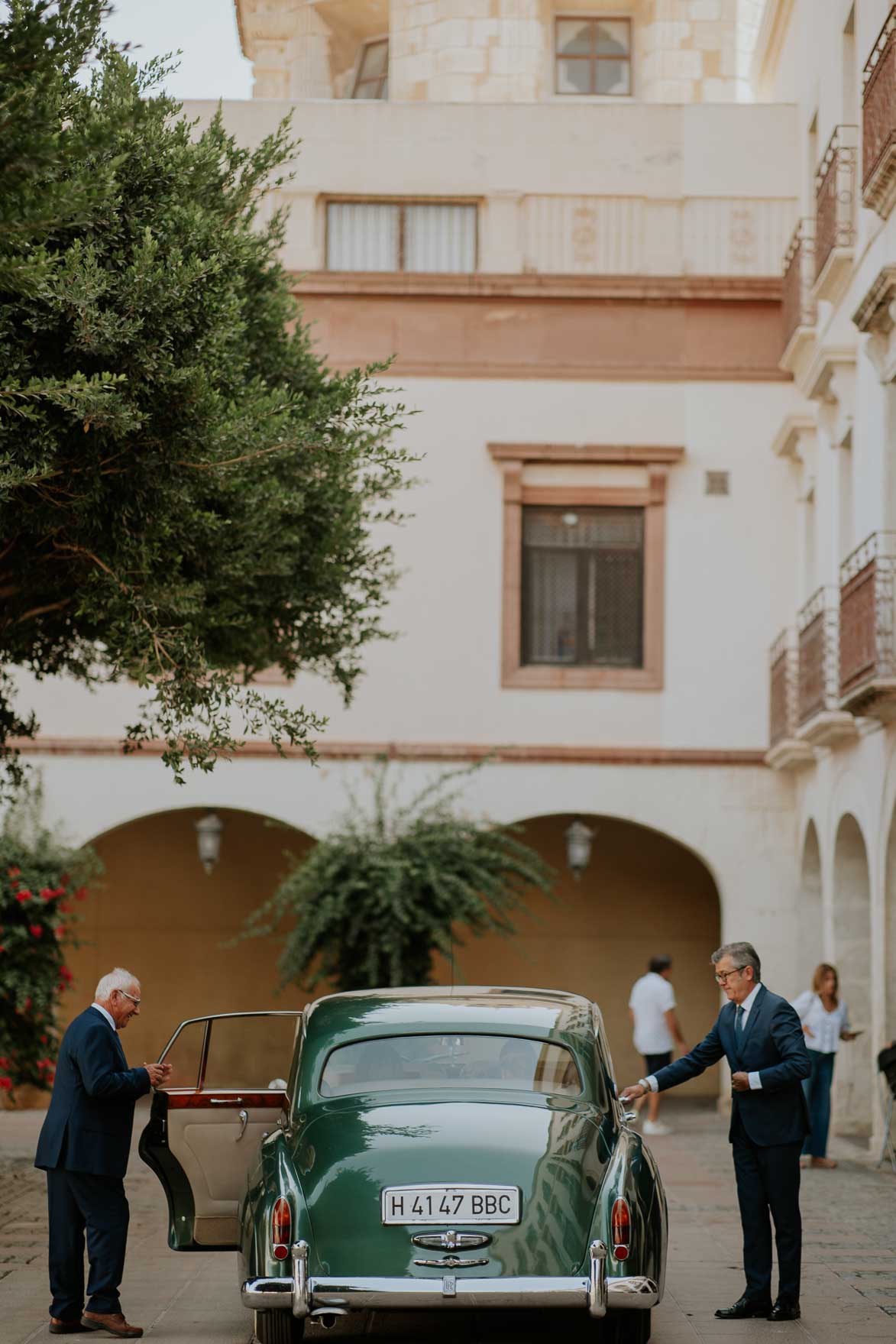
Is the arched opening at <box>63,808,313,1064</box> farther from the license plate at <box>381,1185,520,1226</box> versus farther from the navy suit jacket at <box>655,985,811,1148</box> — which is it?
the license plate at <box>381,1185,520,1226</box>

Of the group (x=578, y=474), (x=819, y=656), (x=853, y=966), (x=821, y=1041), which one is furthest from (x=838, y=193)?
(x=821, y=1041)

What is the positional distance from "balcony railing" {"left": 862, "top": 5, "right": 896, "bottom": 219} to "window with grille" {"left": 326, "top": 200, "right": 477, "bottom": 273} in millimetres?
7375

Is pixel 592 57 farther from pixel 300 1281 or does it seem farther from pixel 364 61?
pixel 300 1281

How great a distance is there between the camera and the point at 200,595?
12242mm

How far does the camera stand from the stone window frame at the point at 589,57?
2719 centimetres

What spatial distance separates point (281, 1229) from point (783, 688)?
48.0ft

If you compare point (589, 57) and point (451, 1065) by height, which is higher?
point (589, 57)

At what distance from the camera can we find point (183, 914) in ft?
84.3

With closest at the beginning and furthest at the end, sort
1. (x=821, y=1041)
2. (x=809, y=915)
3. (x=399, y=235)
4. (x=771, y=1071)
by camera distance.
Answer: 1. (x=771, y=1071)
2. (x=821, y=1041)
3. (x=809, y=915)
4. (x=399, y=235)

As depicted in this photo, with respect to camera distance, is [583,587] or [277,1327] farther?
[583,587]

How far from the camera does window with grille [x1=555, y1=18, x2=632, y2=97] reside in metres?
27.3

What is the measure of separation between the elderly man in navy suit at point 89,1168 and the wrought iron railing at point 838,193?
489 inches

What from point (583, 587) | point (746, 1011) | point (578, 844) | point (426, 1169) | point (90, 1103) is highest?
point (583, 587)

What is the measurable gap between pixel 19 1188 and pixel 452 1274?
7487 millimetres
